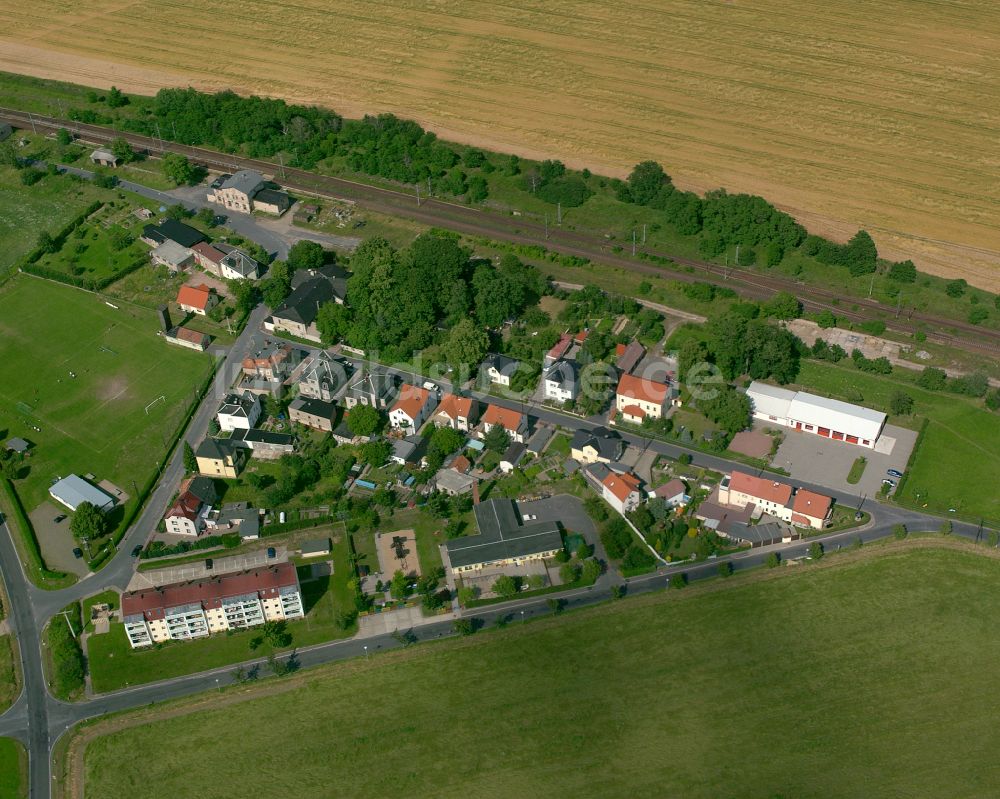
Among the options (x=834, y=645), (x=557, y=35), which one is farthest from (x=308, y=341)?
(x=557, y=35)

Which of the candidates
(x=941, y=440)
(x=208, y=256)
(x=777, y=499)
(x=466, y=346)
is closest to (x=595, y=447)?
(x=777, y=499)

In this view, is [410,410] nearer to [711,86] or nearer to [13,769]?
[13,769]

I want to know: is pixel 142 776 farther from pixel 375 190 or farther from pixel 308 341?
pixel 375 190

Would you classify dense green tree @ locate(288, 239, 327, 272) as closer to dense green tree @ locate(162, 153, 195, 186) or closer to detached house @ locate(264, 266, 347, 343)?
detached house @ locate(264, 266, 347, 343)

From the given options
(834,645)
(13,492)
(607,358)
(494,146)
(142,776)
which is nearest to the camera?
(142,776)

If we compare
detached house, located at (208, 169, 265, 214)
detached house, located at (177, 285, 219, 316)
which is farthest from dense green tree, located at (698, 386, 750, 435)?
detached house, located at (208, 169, 265, 214)

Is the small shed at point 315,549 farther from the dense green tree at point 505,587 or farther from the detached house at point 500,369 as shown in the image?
the detached house at point 500,369

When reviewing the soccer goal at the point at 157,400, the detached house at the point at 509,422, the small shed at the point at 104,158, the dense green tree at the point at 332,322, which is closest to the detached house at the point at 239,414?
the soccer goal at the point at 157,400
